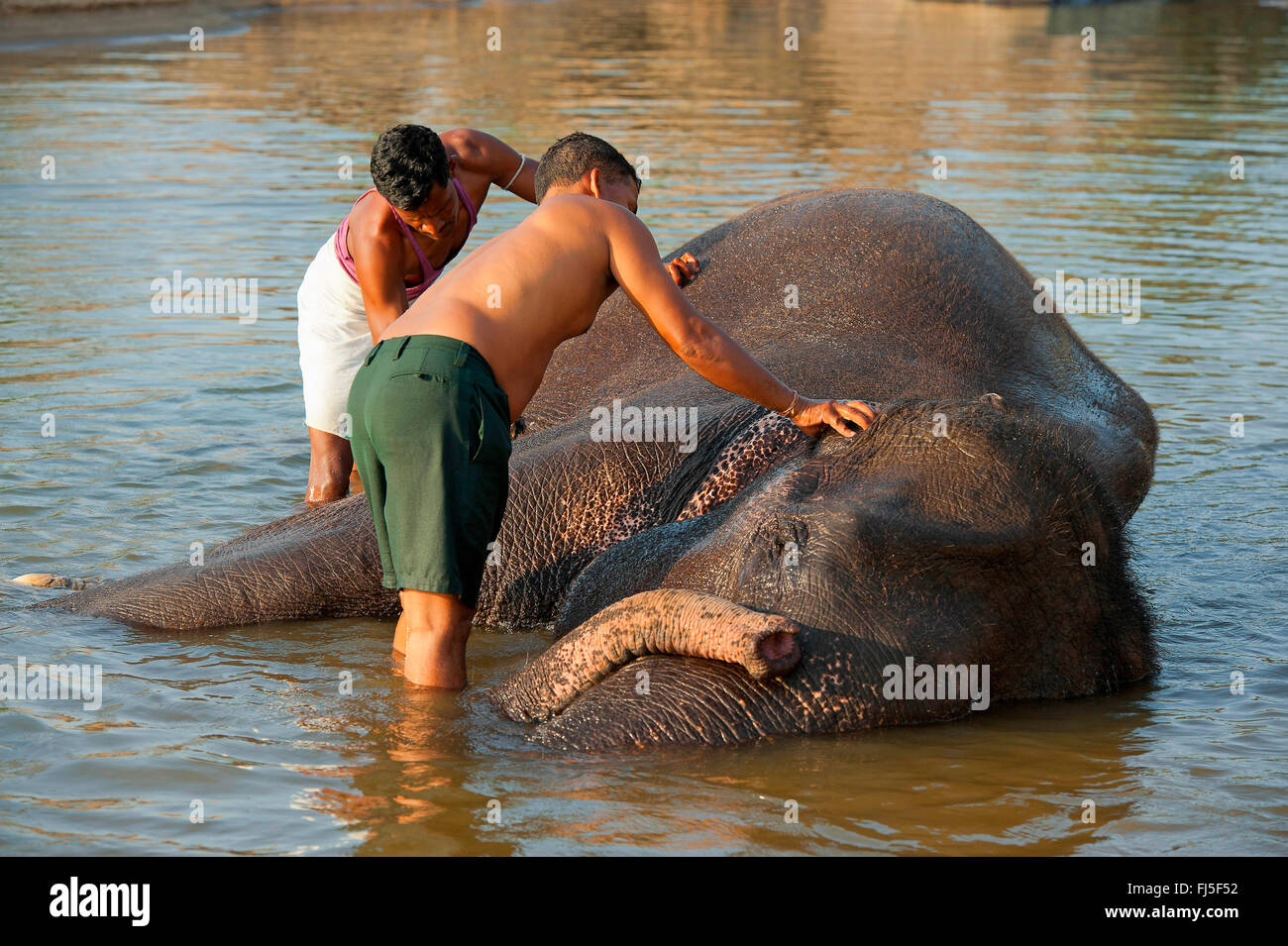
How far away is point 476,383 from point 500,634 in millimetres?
1355

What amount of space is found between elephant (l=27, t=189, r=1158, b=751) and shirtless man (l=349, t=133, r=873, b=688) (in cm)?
29

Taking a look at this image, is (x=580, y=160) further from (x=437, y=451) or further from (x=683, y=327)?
(x=437, y=451)

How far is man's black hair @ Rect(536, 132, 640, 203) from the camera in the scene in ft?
15.4

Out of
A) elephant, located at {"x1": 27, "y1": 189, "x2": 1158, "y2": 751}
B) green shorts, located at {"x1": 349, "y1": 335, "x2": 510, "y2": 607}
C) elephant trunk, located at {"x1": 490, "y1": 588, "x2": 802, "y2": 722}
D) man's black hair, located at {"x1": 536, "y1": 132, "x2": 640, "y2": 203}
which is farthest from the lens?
man's black hair, located at {"x1": 536, "y1": 132, "x2": 640, "y2": 203}

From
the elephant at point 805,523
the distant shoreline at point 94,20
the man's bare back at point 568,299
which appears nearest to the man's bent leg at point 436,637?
the elephant at point 805,523

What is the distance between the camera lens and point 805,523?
13.0 ft

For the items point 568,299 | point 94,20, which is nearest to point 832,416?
point 568,299

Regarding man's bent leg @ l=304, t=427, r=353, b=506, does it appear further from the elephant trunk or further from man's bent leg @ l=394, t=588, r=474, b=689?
the elephant trunk

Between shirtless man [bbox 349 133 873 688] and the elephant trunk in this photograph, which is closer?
the elephant trunk

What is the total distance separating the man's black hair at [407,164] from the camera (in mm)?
5230

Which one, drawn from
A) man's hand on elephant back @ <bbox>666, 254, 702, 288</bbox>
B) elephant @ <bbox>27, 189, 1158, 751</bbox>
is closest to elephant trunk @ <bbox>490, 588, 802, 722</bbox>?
elephant @ <bbox>27, 189, 1158, 751</bbox>

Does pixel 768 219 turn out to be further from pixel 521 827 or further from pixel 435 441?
pixel 521 827
